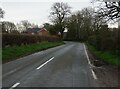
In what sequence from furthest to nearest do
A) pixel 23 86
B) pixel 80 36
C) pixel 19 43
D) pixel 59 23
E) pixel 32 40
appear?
pixel 80 36 < pixel 59 23 < pixel 32 40 < pixel 19 43 < pixel 23 86

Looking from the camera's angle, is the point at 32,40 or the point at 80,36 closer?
the point at 32,40

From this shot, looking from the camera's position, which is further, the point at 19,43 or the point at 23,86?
the point at 19,43

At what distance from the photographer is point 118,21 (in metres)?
26.8

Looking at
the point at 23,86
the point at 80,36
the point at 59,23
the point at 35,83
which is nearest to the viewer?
the point at 23,86

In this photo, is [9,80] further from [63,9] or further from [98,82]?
[63,9]

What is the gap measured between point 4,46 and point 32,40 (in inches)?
719

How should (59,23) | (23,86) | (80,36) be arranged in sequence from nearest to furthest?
(23,86) → (59,23) → (80,36)

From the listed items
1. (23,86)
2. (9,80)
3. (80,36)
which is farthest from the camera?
(80,36)

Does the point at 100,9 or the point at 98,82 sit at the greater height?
the point at 100,9

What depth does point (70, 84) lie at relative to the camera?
38.0ft

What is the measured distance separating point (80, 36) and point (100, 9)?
3408 inches

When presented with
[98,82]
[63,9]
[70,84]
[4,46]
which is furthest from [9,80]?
[63,9]

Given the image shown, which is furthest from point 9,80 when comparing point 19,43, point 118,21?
point 19,43

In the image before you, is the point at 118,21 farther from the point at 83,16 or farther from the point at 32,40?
the point at 83,16
